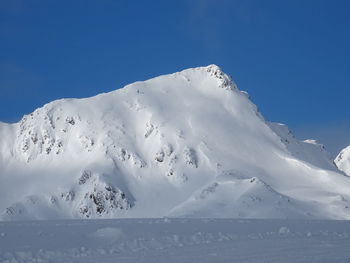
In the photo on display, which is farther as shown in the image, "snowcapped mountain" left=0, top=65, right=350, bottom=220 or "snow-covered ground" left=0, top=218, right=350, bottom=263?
"snowcapped mountain" left=0, top=65, right=350, bottom=220

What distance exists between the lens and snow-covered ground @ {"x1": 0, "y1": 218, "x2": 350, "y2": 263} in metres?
19.9

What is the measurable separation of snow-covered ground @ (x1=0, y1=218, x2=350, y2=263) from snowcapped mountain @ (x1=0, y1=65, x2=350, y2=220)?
9467cm

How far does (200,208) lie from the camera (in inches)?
4811

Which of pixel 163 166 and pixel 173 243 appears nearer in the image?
pixel 173 243

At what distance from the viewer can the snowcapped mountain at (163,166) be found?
A: 141 metres

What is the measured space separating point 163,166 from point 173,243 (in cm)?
14966

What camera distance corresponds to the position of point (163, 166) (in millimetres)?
172875

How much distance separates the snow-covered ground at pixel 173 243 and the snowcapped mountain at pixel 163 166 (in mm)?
94670

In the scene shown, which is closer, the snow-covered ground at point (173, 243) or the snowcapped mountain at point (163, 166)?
the snow-covered ground at point (173, 243)

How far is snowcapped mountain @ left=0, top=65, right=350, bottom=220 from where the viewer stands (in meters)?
141

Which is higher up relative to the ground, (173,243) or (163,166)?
(163,166)

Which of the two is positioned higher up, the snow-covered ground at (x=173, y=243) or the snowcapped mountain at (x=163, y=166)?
the snowcapped mountain at (x=163, y=166)

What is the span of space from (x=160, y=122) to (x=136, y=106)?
55.8ft

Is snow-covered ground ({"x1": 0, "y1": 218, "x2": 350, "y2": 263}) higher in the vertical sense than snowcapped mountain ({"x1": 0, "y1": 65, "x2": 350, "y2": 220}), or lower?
lower
